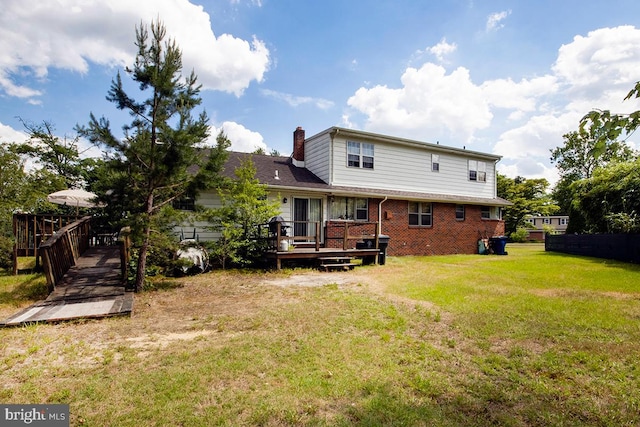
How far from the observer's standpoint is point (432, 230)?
666 inches

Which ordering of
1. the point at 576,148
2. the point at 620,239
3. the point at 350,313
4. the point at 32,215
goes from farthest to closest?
the point at 576,148 < the point at 620,239 < the point at 32,215 < the point at 350,313

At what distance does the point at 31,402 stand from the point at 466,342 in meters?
4.75

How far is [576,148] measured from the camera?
145ft

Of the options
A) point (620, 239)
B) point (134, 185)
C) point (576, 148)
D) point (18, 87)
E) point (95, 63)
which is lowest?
point (620, 239)

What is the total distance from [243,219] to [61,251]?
4888mm

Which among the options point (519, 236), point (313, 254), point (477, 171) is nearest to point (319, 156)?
point (313, 254)

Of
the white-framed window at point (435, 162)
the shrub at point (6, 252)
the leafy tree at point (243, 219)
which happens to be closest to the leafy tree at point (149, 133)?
the leafy tree at point (243, 219)

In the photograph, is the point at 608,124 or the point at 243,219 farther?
the point at 243,219

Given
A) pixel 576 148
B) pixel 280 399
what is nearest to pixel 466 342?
pixel 280 399

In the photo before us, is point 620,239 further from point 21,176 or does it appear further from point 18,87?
point 18,87

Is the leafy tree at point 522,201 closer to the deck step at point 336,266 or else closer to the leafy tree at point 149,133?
the deck step at point 336,266

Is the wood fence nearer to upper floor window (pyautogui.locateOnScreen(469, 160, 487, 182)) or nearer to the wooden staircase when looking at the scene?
upper floor window (pyautogui.locateOnScreen(469, 160, 487, 182))

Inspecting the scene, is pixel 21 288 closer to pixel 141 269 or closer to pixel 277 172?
pixel 141 269

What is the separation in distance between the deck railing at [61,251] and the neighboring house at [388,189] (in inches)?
142
